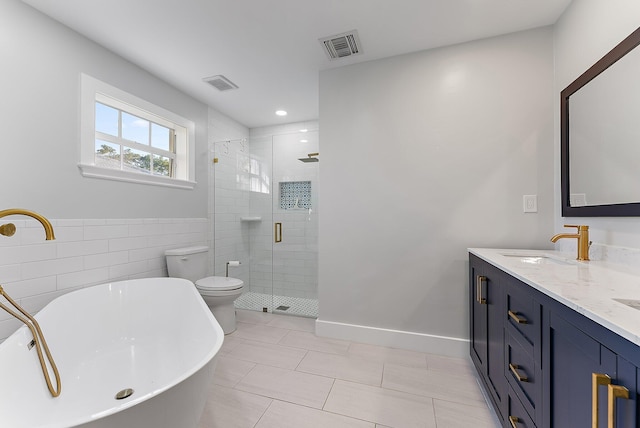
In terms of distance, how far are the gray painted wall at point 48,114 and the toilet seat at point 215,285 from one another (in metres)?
0.92

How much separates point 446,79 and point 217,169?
2.79 meters

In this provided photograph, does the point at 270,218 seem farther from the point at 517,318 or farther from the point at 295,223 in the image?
the point at 517,318

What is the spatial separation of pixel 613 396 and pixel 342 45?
8.03ft

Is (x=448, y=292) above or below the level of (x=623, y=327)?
below

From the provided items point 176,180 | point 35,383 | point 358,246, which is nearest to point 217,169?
point 176,180

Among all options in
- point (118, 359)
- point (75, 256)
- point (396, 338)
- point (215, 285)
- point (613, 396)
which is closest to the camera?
point (613, 396)

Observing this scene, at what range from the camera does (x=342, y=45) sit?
2.16 metres

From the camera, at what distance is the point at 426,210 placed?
2223 millimetres

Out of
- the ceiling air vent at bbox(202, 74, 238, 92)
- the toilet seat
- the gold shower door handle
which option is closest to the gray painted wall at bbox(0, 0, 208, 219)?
the ceiling air vent at bbox(202, 74, 238, 92)

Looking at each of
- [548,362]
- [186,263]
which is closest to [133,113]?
[186,263]

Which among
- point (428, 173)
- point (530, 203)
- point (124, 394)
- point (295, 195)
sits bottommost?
point (124, 394)

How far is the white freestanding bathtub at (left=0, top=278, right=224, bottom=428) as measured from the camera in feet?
2.84

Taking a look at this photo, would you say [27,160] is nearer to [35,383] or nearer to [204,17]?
[35,383]

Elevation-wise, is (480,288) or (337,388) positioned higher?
(480,288)
